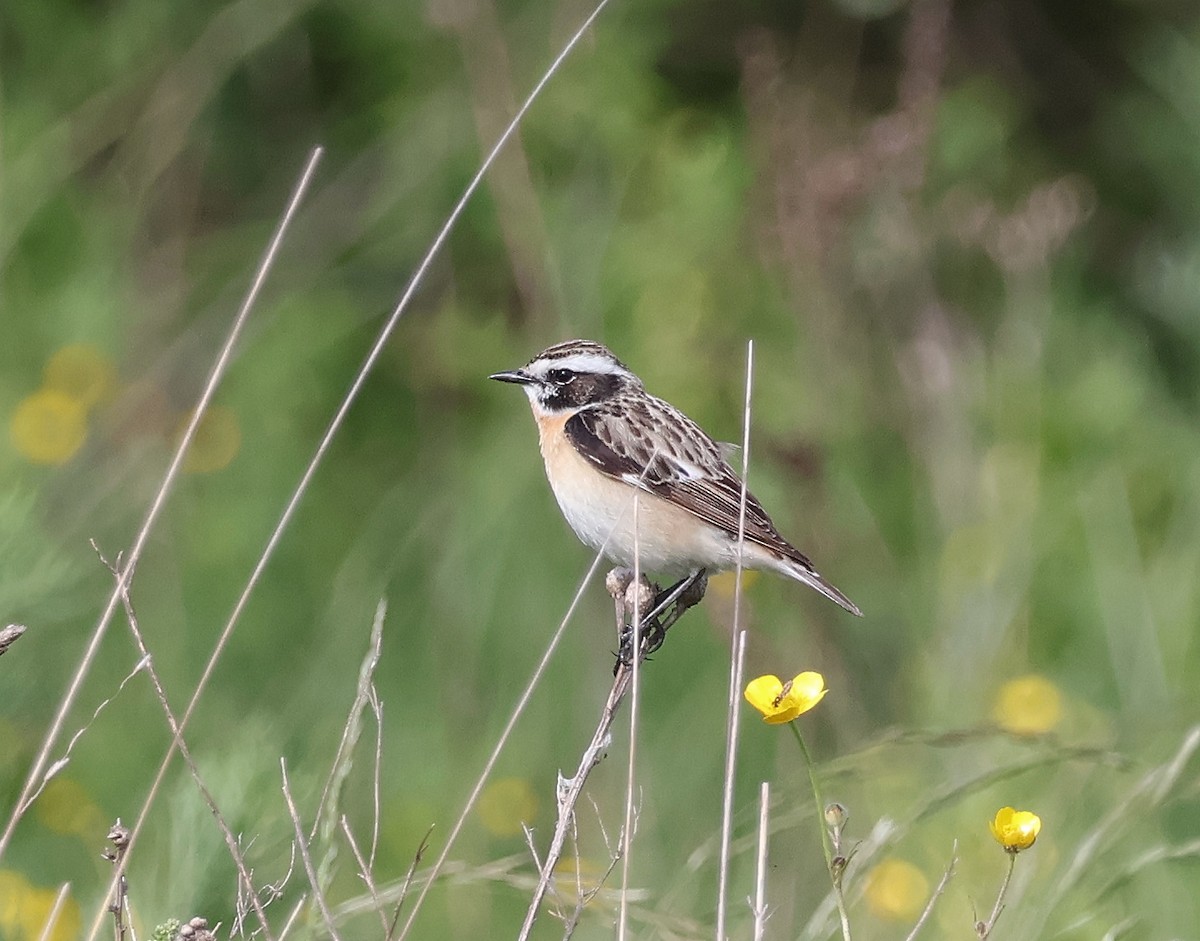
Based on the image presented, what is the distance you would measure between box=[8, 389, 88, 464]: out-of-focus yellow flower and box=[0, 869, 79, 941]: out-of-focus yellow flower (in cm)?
232

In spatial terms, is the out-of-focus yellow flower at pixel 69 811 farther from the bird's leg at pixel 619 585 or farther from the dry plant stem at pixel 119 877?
the dry plant stem at pixel 119 877

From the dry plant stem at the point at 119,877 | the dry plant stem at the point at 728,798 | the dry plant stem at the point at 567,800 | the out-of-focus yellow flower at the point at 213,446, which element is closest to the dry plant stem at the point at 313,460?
the dry plant stem at the point at 119,877

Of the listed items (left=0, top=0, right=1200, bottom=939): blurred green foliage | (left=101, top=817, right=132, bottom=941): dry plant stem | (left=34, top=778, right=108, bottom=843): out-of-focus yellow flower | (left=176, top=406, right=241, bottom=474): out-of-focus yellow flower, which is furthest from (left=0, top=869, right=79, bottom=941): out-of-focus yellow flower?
(left=176, top=406, right=241, bottom=474): out-of-focus yellow flower

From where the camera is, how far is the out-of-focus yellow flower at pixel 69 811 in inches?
206

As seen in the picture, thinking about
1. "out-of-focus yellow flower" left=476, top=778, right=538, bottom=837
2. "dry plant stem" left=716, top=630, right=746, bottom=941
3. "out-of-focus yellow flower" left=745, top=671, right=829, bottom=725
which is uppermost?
"out-of-focus yellow flower" left=745, top=671, right=829, bottom=725

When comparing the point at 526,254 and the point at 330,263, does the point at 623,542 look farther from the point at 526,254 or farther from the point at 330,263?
the point at 330,263

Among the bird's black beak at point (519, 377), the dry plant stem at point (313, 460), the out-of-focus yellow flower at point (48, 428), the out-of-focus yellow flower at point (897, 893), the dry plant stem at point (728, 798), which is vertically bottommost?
the out-of-focus yellow flower at point (897, 893)

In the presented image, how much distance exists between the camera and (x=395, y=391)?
876cm

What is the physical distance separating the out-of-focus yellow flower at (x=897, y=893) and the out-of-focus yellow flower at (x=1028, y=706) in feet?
2.29

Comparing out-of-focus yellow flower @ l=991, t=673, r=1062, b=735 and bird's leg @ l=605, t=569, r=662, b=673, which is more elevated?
bird's leg @ l=605, t=569, r=662, b=673

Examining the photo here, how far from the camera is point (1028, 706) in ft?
17.7

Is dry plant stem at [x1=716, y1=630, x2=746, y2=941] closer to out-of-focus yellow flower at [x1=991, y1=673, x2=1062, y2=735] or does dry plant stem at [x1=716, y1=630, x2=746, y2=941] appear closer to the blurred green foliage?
the blurred green foliage

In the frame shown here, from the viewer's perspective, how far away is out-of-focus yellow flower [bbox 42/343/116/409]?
686 centimetres

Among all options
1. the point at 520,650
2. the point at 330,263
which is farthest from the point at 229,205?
the point at 520,650
